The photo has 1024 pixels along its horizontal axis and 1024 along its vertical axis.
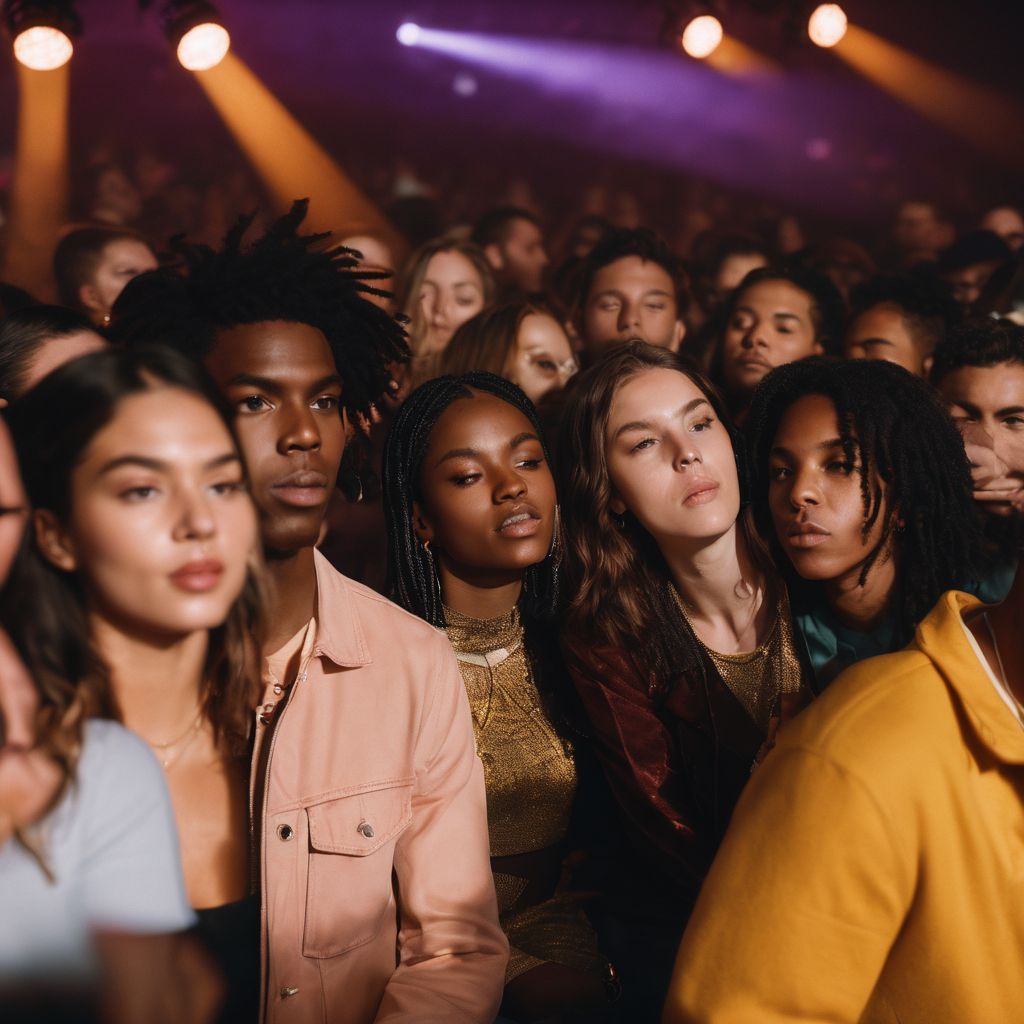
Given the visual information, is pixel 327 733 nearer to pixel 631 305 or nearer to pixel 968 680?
pixel 968 680

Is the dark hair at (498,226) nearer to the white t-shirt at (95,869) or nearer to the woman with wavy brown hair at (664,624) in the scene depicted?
the woman with wavy brown hair at (664,624)

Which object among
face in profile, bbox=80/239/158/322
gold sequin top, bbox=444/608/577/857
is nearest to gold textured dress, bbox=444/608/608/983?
gold sequin top, bbox=444/608/577/857

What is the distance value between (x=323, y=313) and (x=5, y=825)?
1166 millimetres

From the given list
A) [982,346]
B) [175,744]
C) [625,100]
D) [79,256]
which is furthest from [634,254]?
[625,100]

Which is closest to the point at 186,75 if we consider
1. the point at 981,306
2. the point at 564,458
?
the point at 981,306

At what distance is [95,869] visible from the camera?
119 centimetres

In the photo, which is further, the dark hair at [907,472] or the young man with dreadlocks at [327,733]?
the dark hair at [907,472]

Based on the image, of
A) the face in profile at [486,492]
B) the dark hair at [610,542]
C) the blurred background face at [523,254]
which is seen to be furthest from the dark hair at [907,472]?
the blurred background face at [523,254]

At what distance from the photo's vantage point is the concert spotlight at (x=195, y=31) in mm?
5242

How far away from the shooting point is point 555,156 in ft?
32.2

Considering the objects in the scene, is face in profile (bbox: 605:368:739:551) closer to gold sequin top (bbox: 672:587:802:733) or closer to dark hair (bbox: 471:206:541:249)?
gold sequin top (bbox: 672:587:802:733)

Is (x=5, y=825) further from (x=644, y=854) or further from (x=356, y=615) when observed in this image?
(x=644, y=854)

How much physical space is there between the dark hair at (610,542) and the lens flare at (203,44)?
3537 mm

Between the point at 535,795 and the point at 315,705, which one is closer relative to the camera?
the point at 315,705
